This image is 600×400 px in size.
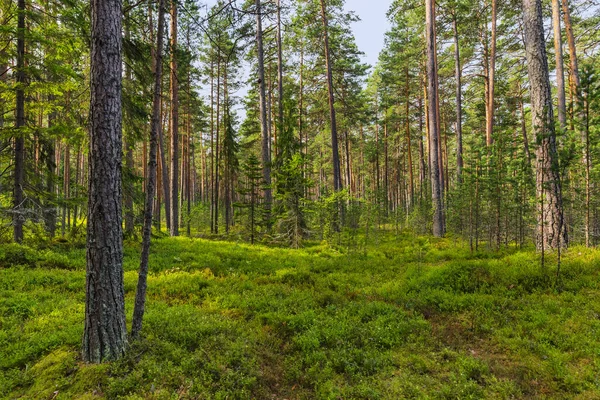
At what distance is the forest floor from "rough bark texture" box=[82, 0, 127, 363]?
0.48 meters

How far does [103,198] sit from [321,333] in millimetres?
4305

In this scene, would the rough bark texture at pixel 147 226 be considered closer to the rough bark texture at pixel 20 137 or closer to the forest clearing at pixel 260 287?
the forest clearing at pixel 260 287

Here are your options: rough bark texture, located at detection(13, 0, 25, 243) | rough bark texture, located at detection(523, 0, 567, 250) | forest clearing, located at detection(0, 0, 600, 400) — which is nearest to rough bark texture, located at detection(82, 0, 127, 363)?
forest clearing, located at detection(0, 0, 600, 400)

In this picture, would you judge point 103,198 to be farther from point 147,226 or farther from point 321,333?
point 321,333

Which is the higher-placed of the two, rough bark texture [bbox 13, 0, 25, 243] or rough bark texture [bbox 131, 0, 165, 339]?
rough bark texture [bbox 13, 0, 25, 243]

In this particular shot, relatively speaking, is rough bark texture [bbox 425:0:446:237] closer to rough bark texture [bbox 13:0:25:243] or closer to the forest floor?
the forest floor

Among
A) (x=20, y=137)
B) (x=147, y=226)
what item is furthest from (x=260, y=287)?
(x=20, y=137)

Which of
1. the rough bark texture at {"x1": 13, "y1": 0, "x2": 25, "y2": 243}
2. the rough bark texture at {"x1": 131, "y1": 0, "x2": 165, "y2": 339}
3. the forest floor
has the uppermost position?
the rough bark texture at {"x1": 13, "y1": 0, "x2": 25, "y2": 243}

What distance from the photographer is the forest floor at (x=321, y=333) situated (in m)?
3.91

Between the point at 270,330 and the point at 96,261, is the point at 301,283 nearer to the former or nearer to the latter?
the point at 270,330

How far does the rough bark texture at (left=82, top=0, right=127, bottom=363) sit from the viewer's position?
396cm

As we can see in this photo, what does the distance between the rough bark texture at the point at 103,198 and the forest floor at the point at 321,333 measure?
1.56ft

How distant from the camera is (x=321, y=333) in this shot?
5410 mm

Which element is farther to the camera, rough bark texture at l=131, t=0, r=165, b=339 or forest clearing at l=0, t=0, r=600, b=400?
rough bark texture at l=131, t=0, r=165, b=339
